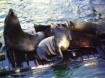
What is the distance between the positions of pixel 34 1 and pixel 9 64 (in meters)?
10.6

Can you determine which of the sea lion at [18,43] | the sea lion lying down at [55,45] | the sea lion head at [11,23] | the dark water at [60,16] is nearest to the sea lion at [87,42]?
the sea lion lying down at [55,45]

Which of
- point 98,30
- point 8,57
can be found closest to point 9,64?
point 8,57

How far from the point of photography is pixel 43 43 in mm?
9086

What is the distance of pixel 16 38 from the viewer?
9.43 metres

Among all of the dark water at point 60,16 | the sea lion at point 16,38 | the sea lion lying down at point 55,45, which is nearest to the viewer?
the dark water at point 60,16

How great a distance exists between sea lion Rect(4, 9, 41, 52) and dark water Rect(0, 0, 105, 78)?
0.71 metres

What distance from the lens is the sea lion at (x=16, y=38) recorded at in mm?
9297

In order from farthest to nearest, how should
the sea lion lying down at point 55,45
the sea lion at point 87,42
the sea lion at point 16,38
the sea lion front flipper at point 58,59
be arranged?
1. the sea lion at point 16,38
2. the sea lion at point 87,42
3. the sea lion lying down at point 55,45
4. the sea lion front flipper at point 58,59

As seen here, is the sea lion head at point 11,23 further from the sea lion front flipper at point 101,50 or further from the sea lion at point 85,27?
the sea lion front flipper at point 101,50

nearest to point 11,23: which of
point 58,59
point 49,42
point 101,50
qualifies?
point 49,42

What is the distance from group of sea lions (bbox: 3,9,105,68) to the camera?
8.83 m

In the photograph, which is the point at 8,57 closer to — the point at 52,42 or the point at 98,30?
the point at 52,42

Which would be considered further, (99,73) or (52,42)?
(52,42)

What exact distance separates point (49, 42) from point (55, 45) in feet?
0.78
